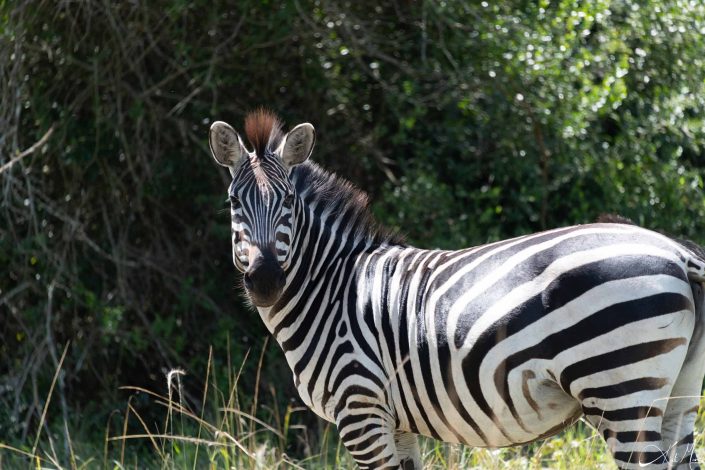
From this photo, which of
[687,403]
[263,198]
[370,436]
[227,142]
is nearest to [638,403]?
[687,403]

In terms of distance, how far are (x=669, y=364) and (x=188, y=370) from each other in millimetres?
5138

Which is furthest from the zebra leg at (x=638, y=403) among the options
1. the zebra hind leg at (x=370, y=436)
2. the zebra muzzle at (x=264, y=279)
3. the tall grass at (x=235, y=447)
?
the zebra muzzle at (x=264, y=279)

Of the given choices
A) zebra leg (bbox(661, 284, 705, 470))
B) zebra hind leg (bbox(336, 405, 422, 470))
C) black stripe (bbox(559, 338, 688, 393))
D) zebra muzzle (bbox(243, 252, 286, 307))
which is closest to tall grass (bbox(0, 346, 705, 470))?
zebra hind leg (bbox(336, 405, 422, 470))

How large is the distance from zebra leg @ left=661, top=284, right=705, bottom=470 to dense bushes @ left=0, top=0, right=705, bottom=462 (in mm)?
3903

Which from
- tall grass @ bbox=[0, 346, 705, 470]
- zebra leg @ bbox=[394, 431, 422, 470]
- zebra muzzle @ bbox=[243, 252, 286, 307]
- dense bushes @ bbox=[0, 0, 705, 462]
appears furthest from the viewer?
dense bushes @ bbox=[0, 0, 705, 462]

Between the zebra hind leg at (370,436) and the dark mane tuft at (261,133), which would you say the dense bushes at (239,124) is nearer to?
the dark mane tuft at (261,133)

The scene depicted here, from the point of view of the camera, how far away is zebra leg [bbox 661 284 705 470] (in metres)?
3.69

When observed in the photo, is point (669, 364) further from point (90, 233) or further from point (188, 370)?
point (90, 233)

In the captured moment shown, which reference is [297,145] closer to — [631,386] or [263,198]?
[263,198]

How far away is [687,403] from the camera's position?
3789mm

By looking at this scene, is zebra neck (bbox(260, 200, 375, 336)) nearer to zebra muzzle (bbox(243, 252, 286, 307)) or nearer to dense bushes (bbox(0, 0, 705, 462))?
zebra muzzle (bbox(243, 252, 286, 307))

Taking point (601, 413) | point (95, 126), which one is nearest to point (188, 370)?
point (95, 126)

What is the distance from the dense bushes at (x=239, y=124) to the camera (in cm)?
749

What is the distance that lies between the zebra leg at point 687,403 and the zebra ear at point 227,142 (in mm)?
2309
